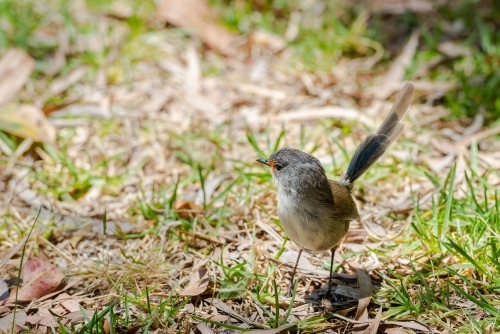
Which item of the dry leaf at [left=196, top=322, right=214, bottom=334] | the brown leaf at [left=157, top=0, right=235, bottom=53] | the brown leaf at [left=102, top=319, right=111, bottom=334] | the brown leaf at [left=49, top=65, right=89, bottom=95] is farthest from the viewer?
the brown leaf at [left=157, top=0, right=235, bottom=53]

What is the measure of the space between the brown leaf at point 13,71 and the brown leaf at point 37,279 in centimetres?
231

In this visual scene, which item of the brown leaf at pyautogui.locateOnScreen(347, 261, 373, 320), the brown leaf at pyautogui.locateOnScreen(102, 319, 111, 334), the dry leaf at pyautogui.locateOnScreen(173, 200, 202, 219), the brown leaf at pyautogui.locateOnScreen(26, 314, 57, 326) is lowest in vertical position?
the brown leaf at pyautogui.locateOnScreen(26, 314, 57, 326)

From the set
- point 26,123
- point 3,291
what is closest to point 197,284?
point 3,291

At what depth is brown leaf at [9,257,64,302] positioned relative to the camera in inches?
152

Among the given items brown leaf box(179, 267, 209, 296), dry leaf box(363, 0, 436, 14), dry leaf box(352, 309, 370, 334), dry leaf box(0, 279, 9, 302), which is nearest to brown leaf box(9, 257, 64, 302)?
dry leaf box(0, 279, 9, 302)

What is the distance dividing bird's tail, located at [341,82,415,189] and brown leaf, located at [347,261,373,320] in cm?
65

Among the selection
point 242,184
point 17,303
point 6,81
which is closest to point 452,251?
point 242,184

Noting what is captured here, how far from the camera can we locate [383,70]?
6977 millimetres

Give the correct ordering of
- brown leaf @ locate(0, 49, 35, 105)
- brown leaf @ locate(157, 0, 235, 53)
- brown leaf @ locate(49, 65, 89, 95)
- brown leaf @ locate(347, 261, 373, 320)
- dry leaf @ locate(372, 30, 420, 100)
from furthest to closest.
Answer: brown leaf @ locate(157, 0, 235, 53) < dry leaf @ locate(372, 30, 420, 100) < brown leaf @ locate(49, 65, 89, 95) < brown leaf @ locate(0, 49, 35, 105) < brown leaf @ locate(347, 261, 373, 320)

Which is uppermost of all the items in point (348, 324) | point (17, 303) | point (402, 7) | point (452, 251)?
point (402, 7)

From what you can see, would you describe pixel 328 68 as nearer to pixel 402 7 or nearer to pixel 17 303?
pixel 402 7

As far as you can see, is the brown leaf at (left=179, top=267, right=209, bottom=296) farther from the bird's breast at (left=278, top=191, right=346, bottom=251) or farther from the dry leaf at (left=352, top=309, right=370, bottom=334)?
the dry leaf at (left=352, top=309, right=370, bottom=334)

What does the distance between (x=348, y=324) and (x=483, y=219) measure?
45.9 inches

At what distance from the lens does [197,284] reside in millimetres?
3908
